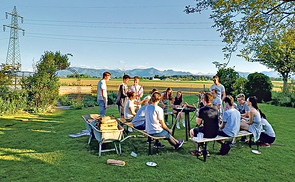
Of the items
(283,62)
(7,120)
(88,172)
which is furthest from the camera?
(283,62)

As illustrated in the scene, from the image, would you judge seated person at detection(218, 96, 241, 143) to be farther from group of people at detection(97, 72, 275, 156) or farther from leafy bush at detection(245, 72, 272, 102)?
leafy bush at detection(245, 72, 272, 102)

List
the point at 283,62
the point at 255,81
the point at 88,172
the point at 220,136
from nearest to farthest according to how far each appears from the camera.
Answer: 1. the point at 88,172
2. the point at 220,136
3. the point at 255,81
4. the point at 283,62

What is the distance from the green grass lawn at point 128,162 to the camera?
3887mm

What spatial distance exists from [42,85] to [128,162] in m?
8.29

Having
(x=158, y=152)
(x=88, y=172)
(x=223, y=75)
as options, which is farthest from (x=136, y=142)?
(x=223, y=75)

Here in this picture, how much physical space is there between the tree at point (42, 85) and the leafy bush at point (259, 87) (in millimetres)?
15823

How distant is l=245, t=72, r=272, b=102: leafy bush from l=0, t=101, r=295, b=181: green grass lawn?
36.7 ft

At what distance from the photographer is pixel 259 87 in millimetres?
16734

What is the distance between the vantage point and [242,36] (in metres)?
8.45

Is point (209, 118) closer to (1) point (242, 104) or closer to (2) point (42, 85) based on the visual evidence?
(1) point (242, 104)

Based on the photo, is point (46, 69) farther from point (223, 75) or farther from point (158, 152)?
point (223, 75)

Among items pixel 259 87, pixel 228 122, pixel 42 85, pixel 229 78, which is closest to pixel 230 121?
pixel 228 122

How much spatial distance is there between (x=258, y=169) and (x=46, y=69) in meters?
11.1

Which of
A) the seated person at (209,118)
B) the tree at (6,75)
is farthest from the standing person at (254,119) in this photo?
the tree at (6,75)
